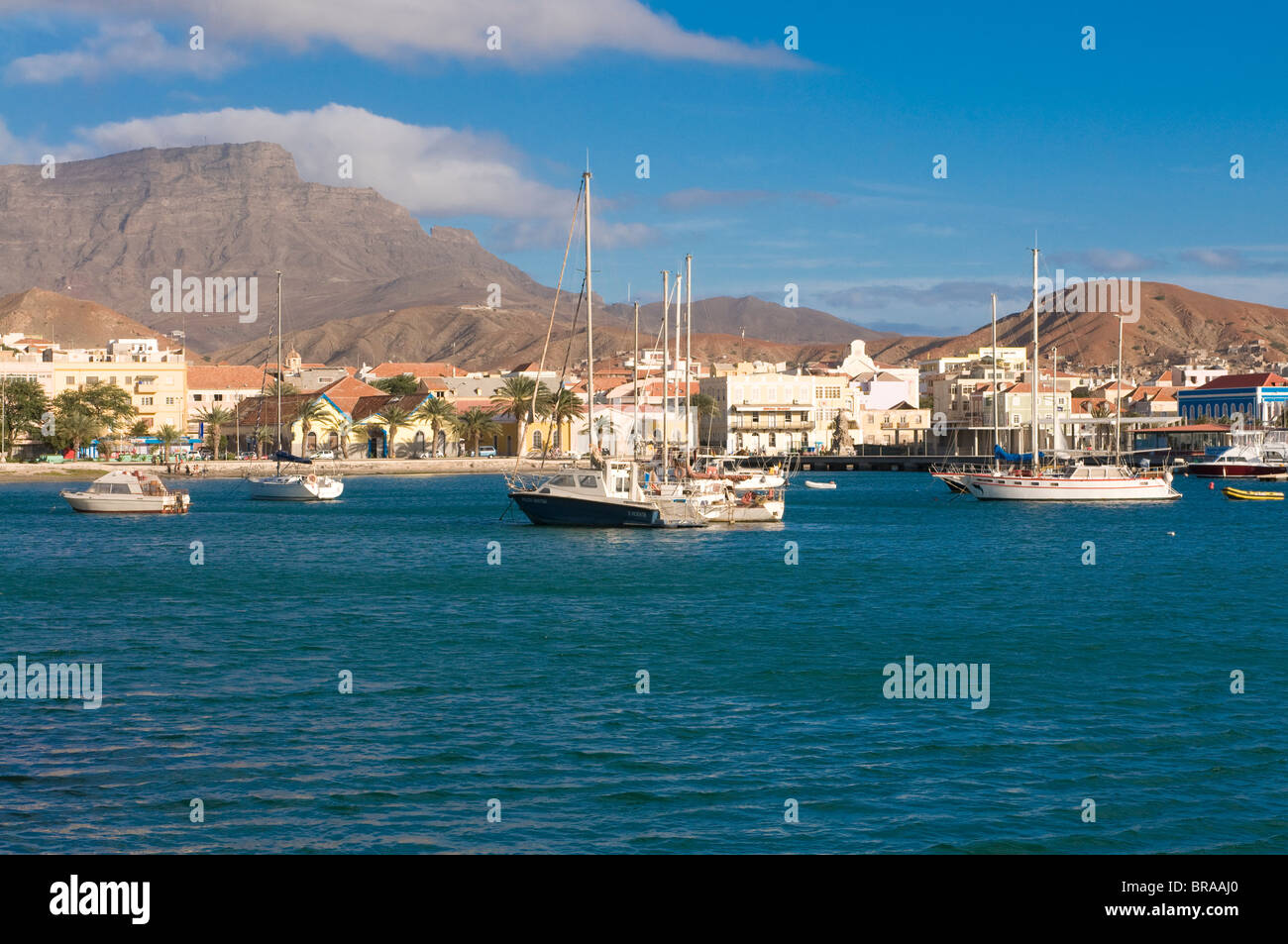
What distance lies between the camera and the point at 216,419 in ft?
422

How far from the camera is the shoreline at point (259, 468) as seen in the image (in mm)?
106188

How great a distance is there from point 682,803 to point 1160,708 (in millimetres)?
9469

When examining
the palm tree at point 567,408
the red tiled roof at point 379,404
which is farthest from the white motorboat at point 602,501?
the red tiled roof at point 379,404

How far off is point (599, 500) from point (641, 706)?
107ft

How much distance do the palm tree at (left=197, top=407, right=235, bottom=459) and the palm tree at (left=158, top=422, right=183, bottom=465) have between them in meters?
3.49

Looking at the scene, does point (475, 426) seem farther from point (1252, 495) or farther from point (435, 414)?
point (1252, 495)

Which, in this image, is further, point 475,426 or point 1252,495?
point 475,426

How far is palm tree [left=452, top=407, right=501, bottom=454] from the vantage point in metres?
136

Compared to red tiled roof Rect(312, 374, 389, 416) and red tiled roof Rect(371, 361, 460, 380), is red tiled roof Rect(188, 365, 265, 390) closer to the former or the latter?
red tiled roof Rect(312, 374, 389, 416)

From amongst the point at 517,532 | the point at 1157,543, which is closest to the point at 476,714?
the point at 517,532

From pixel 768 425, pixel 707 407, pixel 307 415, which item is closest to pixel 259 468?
pixel 307 415

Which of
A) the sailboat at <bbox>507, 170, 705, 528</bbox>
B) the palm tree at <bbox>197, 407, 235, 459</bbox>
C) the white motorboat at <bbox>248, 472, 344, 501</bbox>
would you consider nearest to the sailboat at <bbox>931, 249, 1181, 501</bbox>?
the sailboat at <bbox>507, 170, 705, 528</bbox>

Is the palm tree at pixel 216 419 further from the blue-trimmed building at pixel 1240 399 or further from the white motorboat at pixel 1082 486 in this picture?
the blue-trimmed building at pixel 1240 399

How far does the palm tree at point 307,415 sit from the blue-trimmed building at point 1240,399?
10206 centimetres
